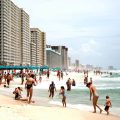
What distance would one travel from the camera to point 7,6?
14038cm

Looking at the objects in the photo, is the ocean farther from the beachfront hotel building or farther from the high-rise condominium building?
the high-rise condominium building

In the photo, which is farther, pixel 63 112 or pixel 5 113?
pixel 63 112

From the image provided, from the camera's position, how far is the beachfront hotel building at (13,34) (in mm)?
133125

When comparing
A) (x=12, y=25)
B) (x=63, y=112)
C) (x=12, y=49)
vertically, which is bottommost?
(x=63, y=112)

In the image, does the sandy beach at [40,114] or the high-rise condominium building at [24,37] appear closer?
the sandy beach at [40,114]

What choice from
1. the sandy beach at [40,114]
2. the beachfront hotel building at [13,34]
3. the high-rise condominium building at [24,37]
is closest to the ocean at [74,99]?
the sandy beach at [40,114]

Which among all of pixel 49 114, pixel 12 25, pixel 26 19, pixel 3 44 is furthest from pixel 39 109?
pixel 26 19

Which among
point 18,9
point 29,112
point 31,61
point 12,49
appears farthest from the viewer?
point 31,61

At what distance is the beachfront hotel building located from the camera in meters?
133

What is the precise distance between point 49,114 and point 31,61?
7380 inches

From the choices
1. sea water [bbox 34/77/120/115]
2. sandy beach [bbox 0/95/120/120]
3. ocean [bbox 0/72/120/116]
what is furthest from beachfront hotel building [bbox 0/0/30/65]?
sandy beach [bbox 0/95/120/120]

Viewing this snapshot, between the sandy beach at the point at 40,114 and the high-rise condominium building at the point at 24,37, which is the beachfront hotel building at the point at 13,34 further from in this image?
the sandy beach at the point at 40,114

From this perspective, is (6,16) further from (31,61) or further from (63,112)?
(63,112)

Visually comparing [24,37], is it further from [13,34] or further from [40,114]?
[40,114]
